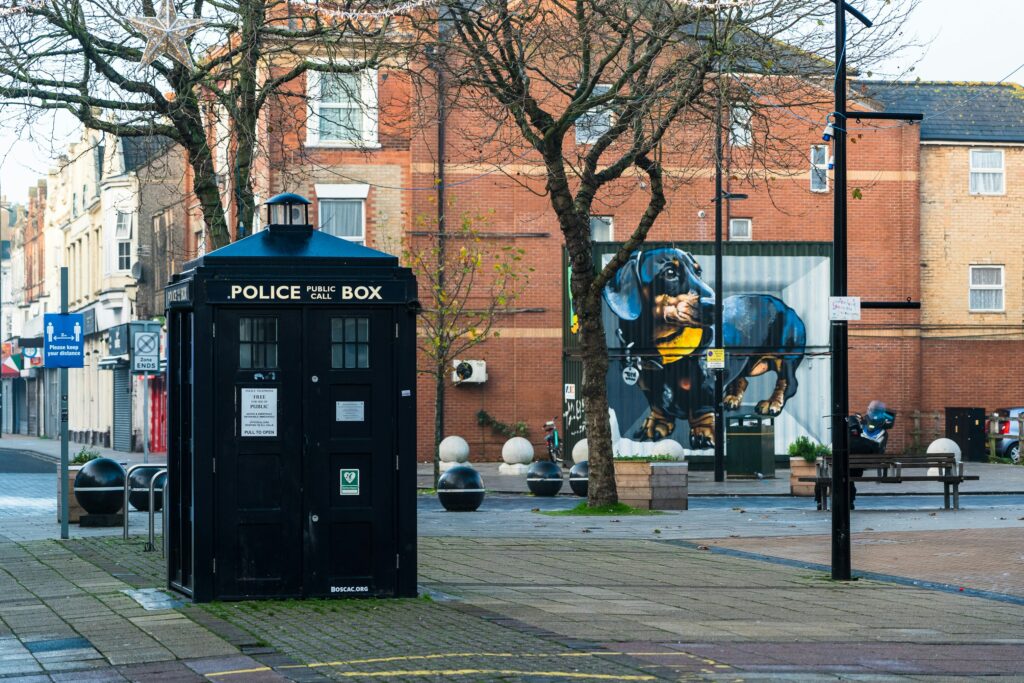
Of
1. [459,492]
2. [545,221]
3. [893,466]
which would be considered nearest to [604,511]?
[459,492]

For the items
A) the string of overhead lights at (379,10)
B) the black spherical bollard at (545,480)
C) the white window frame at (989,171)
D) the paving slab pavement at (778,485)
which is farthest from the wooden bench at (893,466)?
the white window frame at (989,171)

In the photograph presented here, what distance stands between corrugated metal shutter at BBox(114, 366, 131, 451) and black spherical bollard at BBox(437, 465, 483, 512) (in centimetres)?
3019

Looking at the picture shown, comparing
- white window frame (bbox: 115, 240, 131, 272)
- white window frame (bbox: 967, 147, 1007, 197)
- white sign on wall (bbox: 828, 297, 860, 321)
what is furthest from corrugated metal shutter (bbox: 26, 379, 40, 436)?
white sign on wall (bbox: 828, 297, 860, 321)

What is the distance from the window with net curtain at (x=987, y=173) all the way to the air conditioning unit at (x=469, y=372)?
15.2 metres

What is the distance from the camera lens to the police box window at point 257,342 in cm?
1112

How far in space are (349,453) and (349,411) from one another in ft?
1.02

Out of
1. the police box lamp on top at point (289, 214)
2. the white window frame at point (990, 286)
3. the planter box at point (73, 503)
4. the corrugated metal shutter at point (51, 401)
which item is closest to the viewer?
the police box lamp on top at point (289, 214)

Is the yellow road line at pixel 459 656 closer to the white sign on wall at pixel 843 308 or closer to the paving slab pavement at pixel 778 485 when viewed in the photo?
the white sign on wall at pixel 843 308

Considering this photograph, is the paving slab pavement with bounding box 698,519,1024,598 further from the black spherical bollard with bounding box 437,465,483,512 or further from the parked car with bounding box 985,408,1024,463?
the parked car with bounding box 985,408,1024,463

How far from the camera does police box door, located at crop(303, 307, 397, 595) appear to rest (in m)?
11.1

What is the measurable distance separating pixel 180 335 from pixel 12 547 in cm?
572

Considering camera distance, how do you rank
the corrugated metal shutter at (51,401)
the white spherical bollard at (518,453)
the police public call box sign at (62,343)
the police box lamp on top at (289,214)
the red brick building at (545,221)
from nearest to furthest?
the police box lamp on top at (289,214), the police public call box sign at (62,343), the white spherical bollard at (518,453), the red brick building at (545,221), the corrugated metal shutter at (51,401)

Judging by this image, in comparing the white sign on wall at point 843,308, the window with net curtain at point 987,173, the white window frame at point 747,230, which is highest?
the window with net curtain at point 987,173

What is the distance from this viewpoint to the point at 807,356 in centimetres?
4009
